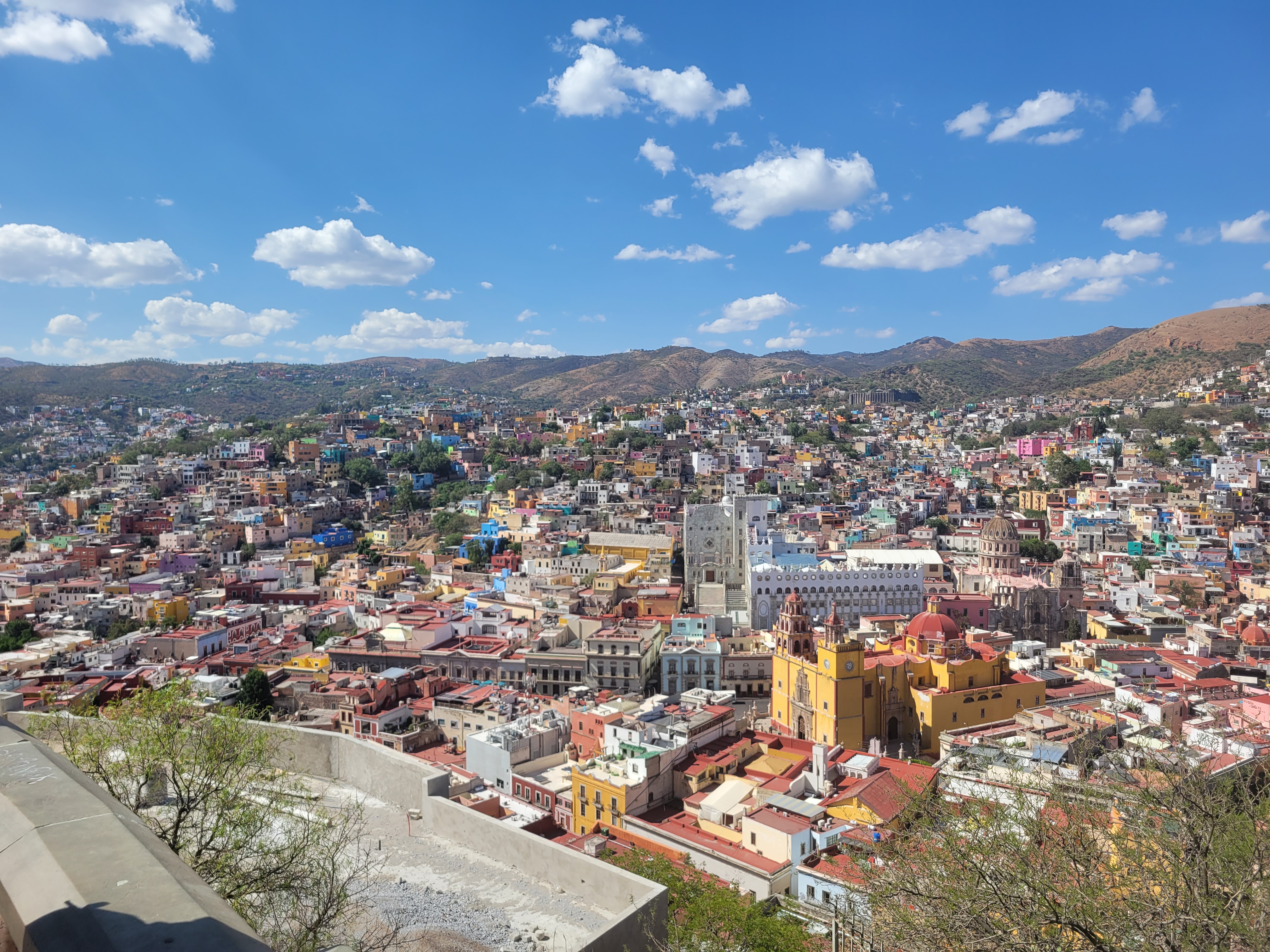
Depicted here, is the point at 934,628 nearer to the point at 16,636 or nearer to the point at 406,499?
the point at 16,636

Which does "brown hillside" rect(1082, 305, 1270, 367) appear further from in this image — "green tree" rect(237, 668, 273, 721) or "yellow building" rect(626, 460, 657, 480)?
"green tree" rect(237, 668, 273, 721)

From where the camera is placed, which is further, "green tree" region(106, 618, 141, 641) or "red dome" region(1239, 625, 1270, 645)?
"green tree" region(106, 618, 141, 641)

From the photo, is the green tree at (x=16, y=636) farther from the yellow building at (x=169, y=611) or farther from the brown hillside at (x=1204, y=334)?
the brown hillside at (x=1204, y=334)

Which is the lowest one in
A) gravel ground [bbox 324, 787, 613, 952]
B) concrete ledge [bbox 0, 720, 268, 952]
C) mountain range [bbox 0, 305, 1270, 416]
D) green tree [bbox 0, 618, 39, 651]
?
green tree [bbox 0, 618, 39, 651]

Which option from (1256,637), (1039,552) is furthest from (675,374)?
(1256,637)

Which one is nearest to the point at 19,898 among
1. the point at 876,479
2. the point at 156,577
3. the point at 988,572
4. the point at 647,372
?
the point at 988,572

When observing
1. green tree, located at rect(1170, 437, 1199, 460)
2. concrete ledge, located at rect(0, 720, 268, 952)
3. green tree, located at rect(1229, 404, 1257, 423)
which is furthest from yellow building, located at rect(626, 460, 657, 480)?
concrete ledge, located at rect(0, 720, 268, 952)
